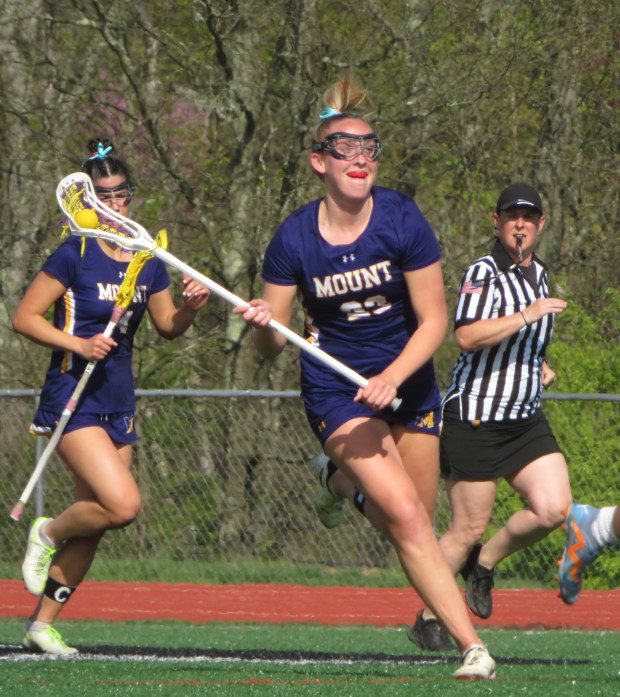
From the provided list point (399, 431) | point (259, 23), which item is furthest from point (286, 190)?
point (399, 431)

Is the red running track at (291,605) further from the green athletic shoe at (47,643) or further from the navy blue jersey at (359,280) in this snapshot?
the navy blue jersey at (359,280)

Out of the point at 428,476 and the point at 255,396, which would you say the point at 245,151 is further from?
the point at 428,476

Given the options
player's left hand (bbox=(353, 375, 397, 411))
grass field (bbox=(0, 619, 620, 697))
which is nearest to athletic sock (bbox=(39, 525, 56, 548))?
grass field (bbox=(0, 619, 620, 697))

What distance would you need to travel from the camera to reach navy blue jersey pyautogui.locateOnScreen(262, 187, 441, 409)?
547 centimetres

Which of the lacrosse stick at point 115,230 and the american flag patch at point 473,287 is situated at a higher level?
the lacrosse stick at point 115,230

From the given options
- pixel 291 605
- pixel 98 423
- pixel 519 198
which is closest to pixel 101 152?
pixel 98 423

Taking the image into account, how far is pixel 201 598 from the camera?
10938 millimetres

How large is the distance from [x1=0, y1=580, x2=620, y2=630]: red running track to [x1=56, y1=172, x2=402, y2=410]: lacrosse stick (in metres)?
4.56

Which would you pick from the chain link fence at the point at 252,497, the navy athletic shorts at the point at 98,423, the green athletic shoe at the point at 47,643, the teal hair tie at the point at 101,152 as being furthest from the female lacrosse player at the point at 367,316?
the chain link fence at the point at 252,497

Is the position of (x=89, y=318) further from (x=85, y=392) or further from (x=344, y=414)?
(x=344, y=414)

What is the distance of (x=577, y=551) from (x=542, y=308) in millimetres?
1433

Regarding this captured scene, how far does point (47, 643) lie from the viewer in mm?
6371

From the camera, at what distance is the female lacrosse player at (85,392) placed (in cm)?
629

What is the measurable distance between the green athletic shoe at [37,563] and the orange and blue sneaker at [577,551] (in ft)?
8.32
